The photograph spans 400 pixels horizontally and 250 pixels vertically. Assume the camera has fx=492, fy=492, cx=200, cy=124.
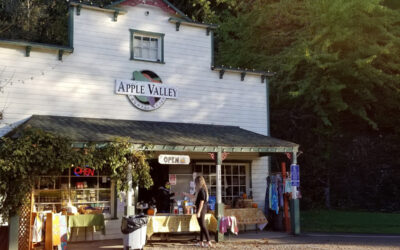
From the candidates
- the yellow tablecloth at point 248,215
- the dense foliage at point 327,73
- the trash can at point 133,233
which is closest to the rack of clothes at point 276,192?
the yellow tablecloth at point 248,215

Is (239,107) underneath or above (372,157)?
above

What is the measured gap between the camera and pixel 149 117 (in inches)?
564

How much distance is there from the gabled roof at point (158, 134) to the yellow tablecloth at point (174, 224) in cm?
166

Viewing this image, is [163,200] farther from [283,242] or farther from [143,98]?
[283,242]

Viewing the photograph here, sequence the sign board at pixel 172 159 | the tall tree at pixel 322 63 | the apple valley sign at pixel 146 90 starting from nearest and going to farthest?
the sign board at pixel 172 159, the apple valley sign at pixel 146 90, the tall tree at pixel 322 63

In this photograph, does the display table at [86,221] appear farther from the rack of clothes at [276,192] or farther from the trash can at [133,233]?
the rack of clothes at [276,192]

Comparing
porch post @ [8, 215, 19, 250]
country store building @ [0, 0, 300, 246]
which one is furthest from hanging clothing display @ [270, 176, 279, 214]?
porch post @ [8, 215, 19, 250]

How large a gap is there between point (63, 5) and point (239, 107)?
512 inches

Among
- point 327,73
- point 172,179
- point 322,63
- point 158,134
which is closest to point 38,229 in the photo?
point 158,134

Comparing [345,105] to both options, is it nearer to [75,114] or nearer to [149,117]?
[149,117]

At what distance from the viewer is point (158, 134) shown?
12734mm

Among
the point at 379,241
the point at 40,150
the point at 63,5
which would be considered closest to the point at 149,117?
the point at 40,150

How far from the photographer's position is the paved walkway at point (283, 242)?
11.0m

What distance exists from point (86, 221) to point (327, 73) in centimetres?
1222
